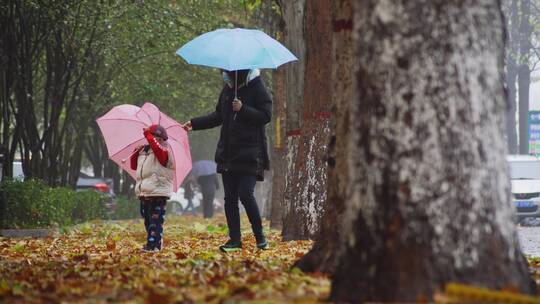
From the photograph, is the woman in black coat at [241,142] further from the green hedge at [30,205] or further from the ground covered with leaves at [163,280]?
the green hedge at [30,205]

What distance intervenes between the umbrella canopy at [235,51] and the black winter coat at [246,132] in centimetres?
Answer: 33

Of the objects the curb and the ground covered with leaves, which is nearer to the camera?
the ground covered with leaves

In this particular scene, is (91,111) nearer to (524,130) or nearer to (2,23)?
(2,23)

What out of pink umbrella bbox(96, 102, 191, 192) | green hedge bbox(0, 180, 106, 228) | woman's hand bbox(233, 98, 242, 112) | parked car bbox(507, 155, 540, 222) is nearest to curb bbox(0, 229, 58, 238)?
green hedge bbox(0, 180, 106, 228)

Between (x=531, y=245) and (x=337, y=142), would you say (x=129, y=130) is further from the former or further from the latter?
(x=531, y=245)

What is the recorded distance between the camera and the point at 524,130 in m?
46.4

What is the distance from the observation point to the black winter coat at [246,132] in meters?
9.88

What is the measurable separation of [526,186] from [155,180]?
1765 centimetres

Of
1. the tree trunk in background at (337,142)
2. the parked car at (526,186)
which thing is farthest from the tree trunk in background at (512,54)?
the tree trunk in background at (337,142)

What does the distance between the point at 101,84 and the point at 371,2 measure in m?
26.4

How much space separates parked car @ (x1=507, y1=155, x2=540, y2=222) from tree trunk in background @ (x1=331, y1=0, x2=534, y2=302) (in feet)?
69.6

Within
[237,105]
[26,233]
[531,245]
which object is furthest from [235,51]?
[26,233]

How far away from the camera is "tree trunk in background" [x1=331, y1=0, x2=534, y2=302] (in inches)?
196

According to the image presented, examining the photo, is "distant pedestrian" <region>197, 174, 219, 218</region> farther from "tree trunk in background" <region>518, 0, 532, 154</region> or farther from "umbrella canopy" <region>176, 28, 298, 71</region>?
"umbrella canopy" <region>176, 28, 298, 71</region>
